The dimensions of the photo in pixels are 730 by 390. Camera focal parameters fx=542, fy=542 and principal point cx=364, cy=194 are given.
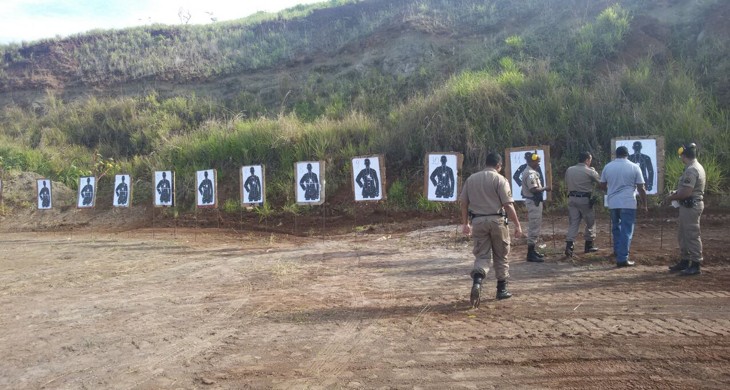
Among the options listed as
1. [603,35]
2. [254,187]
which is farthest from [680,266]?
[603,35]

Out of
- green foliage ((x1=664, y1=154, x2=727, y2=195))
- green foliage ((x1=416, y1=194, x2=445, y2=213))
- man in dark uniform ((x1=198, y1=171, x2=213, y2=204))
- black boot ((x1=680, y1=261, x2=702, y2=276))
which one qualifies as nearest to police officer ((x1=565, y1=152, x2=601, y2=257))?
black boot ((x1=680, y1=261, x2=702, y2=276))

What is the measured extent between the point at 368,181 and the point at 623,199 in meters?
7.12

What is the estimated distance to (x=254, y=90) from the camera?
2798cm

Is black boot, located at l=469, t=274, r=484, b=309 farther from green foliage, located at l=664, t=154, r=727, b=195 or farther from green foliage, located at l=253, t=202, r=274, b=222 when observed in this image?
green foliage, located at l=253, t=202, r=274, b=222

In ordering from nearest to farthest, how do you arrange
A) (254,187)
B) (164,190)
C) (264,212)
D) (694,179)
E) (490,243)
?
(490,243) → (694,179) → (254,187) → (264,212) → (164,190)

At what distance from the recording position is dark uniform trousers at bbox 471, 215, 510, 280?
20.3ft

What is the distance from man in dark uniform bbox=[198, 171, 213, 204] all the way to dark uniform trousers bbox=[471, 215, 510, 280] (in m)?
11.9

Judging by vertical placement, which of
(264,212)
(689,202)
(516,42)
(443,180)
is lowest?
(264,212)

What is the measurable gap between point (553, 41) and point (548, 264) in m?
15.3

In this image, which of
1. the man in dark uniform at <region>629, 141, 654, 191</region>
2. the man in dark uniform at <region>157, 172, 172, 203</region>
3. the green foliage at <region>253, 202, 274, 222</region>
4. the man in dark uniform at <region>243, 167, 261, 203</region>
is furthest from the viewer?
the man in dark uniform at <region>157, 172, 172, 203</region>

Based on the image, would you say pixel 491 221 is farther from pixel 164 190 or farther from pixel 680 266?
pixel 164 190

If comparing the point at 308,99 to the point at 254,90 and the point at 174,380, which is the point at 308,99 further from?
the point at 174,380

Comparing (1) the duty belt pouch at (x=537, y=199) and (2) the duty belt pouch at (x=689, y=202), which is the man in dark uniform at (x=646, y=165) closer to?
(1) the duty belt pouch at (x=537, y=199)

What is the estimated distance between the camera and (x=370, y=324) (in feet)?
18.6
